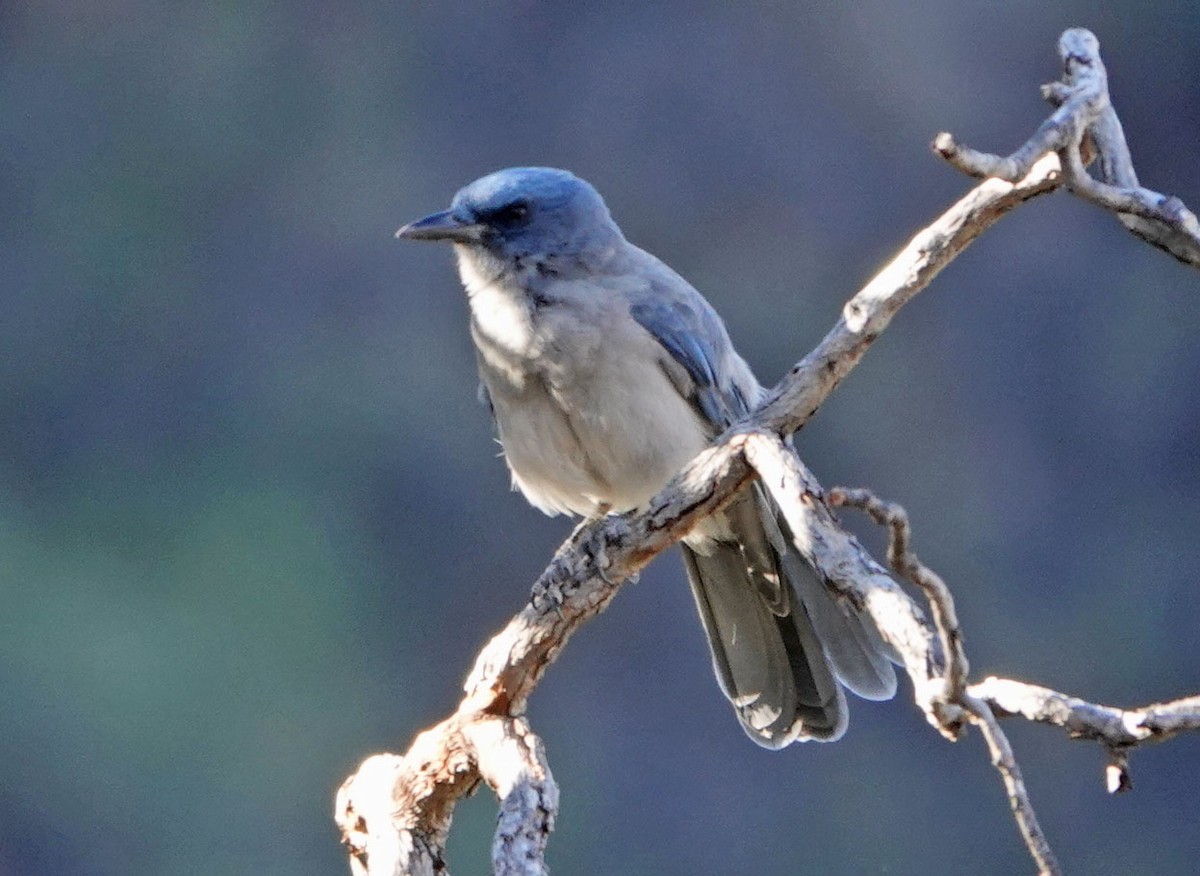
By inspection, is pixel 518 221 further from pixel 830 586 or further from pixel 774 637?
pixel 830 586

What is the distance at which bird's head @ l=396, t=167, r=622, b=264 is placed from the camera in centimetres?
386

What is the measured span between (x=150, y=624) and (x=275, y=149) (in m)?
2.76

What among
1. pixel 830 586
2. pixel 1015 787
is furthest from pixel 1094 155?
pixel 1015 787

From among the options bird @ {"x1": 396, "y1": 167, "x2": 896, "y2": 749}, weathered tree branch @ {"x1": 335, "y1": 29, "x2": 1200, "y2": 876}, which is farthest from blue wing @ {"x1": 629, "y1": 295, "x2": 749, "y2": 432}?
weathered tree branch @ {"x1": 335, "y1": 29, "x2": 1200, "y2": 876}

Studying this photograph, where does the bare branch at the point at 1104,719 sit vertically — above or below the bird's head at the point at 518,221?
below

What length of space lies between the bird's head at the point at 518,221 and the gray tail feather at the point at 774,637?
0.70 meters

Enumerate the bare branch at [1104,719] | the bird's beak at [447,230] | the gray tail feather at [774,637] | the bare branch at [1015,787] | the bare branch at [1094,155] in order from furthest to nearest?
1. the bird's beak at [447,230]
2. the gray tail feather at [774,637]
3. the bare branch at [1094,155]
4. the bare branch at [1104,719]
5. the bare branch at [1015,787]

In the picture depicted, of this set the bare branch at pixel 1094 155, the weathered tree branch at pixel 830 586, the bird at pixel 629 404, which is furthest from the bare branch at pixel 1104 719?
the bird at pixel 629 404

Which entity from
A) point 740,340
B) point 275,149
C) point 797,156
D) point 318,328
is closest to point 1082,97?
point 740,340

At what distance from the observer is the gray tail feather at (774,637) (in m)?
3.64

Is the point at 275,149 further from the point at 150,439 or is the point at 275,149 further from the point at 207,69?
the point at 150,439

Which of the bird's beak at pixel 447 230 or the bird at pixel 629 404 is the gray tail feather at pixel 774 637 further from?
the bird's beak at pixel 447 230

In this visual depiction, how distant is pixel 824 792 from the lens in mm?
→ 8219

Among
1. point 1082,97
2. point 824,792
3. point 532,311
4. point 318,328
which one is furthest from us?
point 318,328
